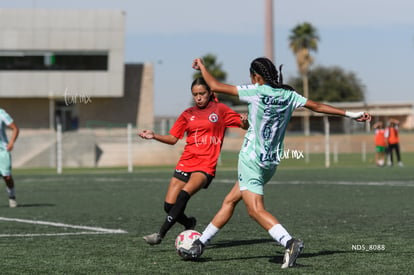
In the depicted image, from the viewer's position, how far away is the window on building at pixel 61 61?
66500 mm

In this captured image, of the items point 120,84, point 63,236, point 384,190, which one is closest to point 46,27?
point 120,84

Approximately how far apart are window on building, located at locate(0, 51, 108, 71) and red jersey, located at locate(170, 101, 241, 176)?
2274 inches

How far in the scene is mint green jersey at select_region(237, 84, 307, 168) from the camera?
768 centimetres

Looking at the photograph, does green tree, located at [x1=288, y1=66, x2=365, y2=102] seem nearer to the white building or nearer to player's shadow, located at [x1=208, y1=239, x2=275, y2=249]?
the white building

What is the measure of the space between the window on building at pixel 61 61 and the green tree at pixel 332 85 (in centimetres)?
4170

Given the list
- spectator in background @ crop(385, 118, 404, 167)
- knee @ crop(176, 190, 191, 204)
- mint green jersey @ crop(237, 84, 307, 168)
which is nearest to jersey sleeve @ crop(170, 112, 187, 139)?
knee @ crop(176, 190, 191, 204)

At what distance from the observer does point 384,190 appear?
18750 mm

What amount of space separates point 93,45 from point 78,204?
5048 centimetres

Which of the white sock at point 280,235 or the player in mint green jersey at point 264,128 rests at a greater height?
the player in mint green jersey at point 264,128

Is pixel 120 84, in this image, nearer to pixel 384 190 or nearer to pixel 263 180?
pixel 384 190

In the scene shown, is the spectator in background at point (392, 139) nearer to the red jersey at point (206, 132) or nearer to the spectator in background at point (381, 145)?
the spectator in background at point (381, 145)

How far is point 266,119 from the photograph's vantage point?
7727mm

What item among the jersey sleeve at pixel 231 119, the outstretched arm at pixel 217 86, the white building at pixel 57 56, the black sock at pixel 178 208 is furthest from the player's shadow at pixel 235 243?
the white building at pixel 57 56

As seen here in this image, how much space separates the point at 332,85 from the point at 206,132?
96.5 metres
